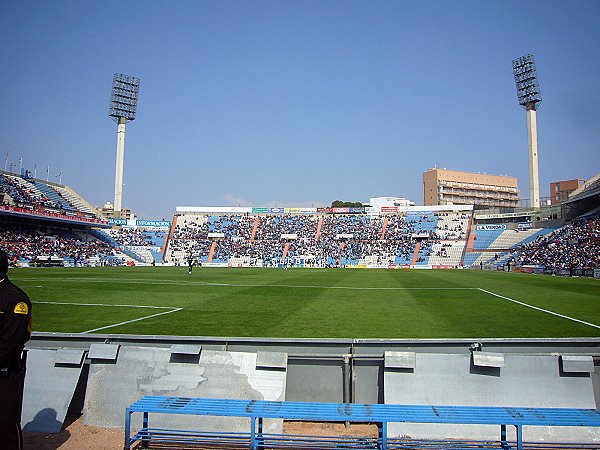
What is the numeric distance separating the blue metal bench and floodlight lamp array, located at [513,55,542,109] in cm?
6705

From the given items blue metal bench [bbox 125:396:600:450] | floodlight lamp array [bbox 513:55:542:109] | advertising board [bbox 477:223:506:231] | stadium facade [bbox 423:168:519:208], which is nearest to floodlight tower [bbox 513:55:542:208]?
floodlight lamp array [bbox 513:55:542:109]

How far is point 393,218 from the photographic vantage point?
8000 centimetres

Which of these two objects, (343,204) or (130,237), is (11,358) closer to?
(130,237)

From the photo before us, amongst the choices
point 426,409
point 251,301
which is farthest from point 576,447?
point 251,301

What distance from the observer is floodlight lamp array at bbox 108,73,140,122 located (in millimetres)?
70812

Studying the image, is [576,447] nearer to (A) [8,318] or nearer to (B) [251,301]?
(A) [8,318]

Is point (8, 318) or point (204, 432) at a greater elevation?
point (8, 318)

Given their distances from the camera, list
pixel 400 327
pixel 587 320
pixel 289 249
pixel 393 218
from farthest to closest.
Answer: pixel 393 218, pixel 289 249, pixel 587 320, pixel 400 327

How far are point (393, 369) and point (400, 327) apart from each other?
6.52 m

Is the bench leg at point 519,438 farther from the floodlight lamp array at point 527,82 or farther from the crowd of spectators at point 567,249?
the floodlight lamp array at point 527,82

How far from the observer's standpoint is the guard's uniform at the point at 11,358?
14.2ft

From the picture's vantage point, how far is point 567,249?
157 feet

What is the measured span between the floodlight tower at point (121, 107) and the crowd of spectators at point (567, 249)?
60793 millimetres

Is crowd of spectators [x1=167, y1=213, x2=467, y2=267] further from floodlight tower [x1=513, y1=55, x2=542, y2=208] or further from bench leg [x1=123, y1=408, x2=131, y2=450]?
bench leg [x1=123, y1=408, x2=131, y2=450]
